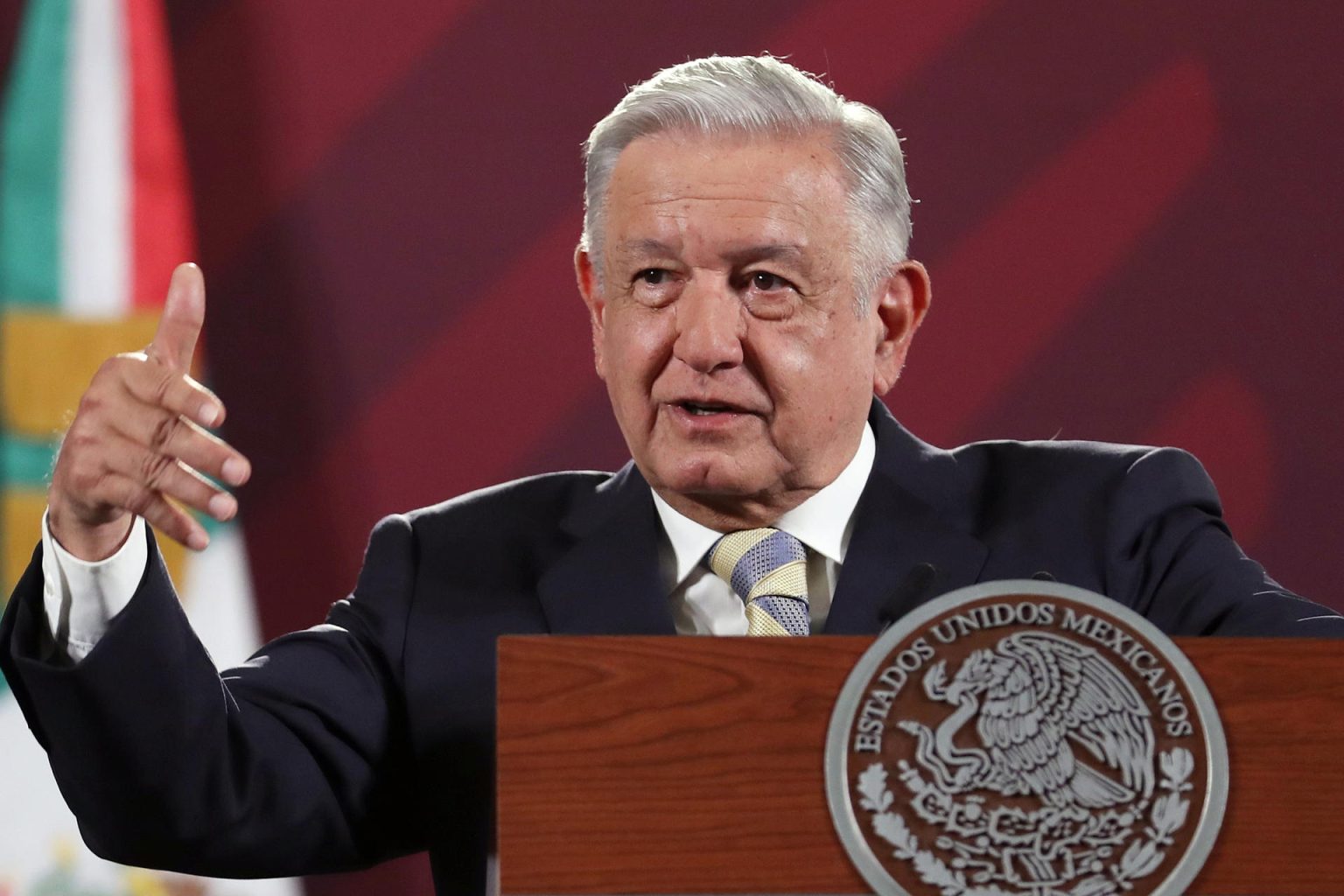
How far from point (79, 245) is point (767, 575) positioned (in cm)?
152

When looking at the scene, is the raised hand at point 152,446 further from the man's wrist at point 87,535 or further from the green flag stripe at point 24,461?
the green flag stripe at point 24,461

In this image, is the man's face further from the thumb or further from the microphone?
the thumb

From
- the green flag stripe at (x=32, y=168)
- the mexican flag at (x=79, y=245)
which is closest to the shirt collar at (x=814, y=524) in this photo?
the mexican flag at (x=79, y=245)

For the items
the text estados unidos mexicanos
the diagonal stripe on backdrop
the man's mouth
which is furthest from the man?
the diagonal stripe on backdrop

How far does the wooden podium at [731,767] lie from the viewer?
1126mm

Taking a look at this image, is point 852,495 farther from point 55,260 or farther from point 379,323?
point 55,260

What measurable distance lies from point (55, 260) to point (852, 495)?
1512mm

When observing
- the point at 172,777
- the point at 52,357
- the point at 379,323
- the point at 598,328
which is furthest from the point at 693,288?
the point at 52,357

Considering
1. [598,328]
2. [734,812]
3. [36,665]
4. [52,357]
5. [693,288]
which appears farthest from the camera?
[52,357]

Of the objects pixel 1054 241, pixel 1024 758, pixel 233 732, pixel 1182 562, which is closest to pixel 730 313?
pixel 1182 562

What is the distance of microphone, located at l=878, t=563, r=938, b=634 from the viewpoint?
154 cm

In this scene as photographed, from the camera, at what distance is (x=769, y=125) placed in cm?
183

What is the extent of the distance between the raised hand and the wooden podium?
0.26 metres

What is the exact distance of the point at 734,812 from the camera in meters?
1.13
